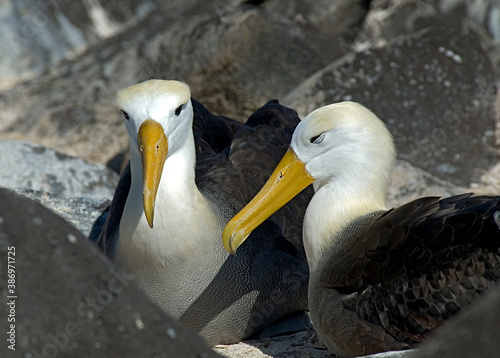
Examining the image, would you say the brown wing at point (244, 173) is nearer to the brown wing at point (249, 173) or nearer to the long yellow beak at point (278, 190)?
the brown wing at point (249, 173)

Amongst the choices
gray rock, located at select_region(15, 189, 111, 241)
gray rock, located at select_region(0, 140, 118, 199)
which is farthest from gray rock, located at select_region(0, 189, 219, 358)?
gray rock, located at select_region(0, 140, 118, 199)

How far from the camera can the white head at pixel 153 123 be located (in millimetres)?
5340

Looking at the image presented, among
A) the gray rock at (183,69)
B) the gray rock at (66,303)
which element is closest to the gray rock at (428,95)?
the gray rock at (183,69)

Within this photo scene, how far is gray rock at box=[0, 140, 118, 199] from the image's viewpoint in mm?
8477

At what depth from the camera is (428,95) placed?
398 inches

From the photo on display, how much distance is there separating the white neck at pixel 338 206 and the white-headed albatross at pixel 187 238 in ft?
2.62

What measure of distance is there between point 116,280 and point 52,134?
879 centimetres

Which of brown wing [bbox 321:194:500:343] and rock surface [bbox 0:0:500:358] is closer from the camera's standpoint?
brown wing [bbox 321:194:500:343]

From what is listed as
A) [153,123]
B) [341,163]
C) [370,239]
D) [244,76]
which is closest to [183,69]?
[244,76]

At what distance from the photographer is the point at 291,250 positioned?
6543 millimetres

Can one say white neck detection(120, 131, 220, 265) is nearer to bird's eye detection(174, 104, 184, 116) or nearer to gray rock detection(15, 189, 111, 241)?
bird's eye detection(174, 104, 184, 116)

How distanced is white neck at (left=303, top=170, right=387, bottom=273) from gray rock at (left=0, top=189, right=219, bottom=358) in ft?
6.83

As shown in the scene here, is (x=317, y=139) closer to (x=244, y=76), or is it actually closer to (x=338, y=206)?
(x=338, y=206)

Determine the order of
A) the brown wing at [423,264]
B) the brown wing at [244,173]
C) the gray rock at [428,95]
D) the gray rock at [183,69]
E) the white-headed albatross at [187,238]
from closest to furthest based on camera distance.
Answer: the brown wing at [423,264], the white-headed albatross at [187,238], the brown wing at [244,173], the gray rock at [428,95], the gray rock at [183,69]
